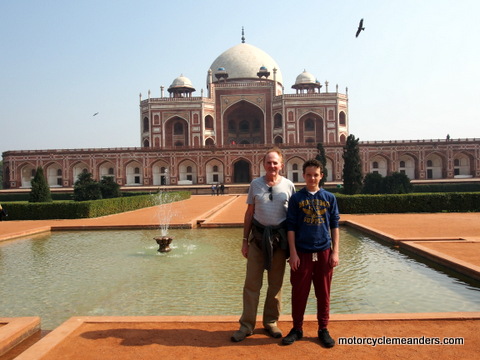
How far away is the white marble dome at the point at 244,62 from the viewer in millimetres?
38562

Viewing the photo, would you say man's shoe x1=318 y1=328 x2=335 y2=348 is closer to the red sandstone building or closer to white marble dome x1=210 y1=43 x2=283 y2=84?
the red sandstone building

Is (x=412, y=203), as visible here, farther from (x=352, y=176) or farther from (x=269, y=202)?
(x=269, y=202)

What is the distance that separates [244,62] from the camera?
1535 inches

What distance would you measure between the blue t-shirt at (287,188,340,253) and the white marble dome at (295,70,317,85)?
35586 millimetres

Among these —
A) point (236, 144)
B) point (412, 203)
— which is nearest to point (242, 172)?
point (236, 144)

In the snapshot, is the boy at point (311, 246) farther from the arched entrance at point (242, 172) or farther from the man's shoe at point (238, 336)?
the arched entrance at point (242, 172)

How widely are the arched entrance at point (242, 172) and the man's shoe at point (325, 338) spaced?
1158 inches

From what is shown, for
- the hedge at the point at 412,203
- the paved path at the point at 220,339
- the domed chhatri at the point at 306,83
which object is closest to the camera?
the paved path at the point at 220,339

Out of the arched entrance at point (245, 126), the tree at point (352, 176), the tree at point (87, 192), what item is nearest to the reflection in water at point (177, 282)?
the tree at point (352, 176)

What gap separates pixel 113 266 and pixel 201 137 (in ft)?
97.2

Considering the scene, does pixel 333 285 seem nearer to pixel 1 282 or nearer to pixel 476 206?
pixel 1 282

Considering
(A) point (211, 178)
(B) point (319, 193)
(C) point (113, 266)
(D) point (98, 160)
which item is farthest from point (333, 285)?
(D) point (98, 160)

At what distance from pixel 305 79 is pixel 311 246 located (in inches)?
1416

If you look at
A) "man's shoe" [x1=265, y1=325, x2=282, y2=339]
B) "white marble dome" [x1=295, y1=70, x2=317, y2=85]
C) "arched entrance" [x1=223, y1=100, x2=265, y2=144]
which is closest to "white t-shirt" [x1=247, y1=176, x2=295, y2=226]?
"man's shoe" [x1=265, y1=325, x2=282, y2=339]
